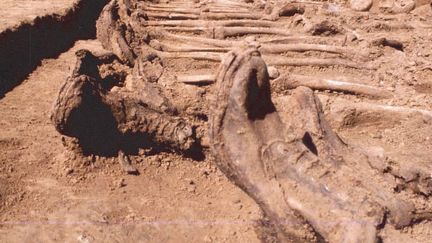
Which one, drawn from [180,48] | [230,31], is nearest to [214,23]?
[230,31]

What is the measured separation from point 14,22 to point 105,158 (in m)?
2.51

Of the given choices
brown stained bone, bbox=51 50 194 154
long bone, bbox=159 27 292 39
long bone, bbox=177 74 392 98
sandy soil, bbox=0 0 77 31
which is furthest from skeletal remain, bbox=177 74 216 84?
sandy soil, bbox=0 0 77 31

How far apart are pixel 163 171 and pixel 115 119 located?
0.54 m

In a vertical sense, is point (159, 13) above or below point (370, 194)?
above

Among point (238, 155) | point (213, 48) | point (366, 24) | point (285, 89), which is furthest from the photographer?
point (366, 24)

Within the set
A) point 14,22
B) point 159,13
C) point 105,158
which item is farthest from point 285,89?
point 14,22

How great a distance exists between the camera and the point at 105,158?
3.40 meters

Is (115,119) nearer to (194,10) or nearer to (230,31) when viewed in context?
(230,31)

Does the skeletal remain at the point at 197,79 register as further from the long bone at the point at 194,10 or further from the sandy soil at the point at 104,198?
the long bone at the point at 194,10

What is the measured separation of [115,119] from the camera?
3385 mm

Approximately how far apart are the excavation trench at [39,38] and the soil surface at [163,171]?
156 mm

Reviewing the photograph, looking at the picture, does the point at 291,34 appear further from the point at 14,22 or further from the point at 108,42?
the point at 14,22

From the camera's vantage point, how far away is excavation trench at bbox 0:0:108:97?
4.69m

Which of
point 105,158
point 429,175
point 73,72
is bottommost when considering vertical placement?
point 105,158
